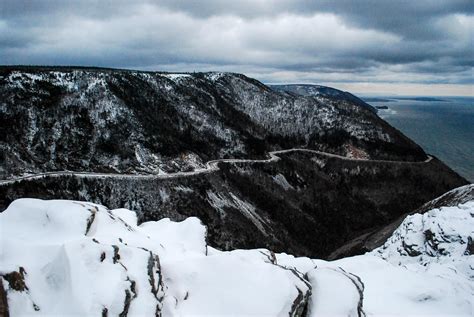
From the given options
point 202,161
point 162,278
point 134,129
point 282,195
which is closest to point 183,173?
point 202,161

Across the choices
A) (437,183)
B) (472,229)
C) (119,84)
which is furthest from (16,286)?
(437,183)

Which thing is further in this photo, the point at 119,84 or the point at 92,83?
the point at 119,84

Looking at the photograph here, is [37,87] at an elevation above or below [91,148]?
above

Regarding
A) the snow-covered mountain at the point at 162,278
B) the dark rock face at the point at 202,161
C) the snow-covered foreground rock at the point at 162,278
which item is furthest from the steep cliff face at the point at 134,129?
the snow-covered foreground rock at the point at 162,278

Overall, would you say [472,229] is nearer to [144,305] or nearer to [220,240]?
[144,305]

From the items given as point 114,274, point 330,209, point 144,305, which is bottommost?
point 330,209

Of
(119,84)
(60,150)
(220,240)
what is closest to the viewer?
(220,240)

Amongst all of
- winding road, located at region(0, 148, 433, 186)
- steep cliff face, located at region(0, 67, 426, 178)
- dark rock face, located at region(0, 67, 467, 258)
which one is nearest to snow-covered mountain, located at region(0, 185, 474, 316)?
dark rock face, located at region(0, 67, 467, 258)
